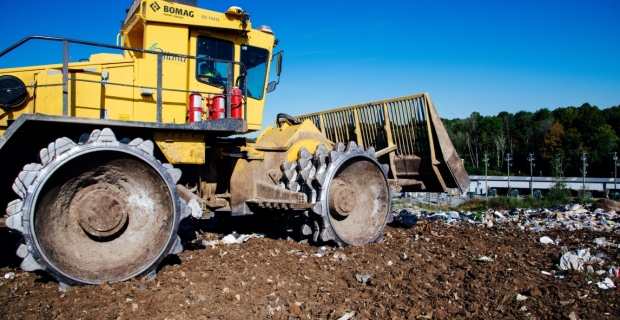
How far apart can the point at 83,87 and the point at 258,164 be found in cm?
218

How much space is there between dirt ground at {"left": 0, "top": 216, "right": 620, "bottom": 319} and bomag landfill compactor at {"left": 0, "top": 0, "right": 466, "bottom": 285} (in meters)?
0.34

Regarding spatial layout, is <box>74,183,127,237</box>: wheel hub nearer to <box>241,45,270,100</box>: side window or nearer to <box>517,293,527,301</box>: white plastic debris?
<box>241,45,270,100</box>: side window

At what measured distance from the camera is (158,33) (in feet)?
18.6

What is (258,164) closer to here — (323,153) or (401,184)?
(323,153)

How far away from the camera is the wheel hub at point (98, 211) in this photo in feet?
14.4

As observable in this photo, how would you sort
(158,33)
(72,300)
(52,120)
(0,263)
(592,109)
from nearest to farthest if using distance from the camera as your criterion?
(72,300), (52,120), (0,263), (158,33), (592,109)

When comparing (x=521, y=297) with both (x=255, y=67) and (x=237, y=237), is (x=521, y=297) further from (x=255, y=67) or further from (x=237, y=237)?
(x=255, y=67)

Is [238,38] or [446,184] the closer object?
[238,38]

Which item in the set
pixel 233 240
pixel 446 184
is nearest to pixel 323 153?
pixel 233 240

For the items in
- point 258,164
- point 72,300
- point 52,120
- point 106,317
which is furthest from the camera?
point 258,164

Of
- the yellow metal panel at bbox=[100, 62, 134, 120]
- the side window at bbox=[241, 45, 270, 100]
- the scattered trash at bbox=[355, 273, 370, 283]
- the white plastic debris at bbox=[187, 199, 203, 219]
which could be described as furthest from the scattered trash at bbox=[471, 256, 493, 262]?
the yellow metal panel at bbox=[100, 62, 134, 120]

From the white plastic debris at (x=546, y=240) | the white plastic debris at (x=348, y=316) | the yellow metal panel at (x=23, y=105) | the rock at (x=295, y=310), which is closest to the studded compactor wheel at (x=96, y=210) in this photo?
the yellow metal panel at (x=23, y=105)

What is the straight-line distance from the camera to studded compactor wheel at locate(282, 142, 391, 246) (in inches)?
224

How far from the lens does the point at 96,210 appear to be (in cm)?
441
